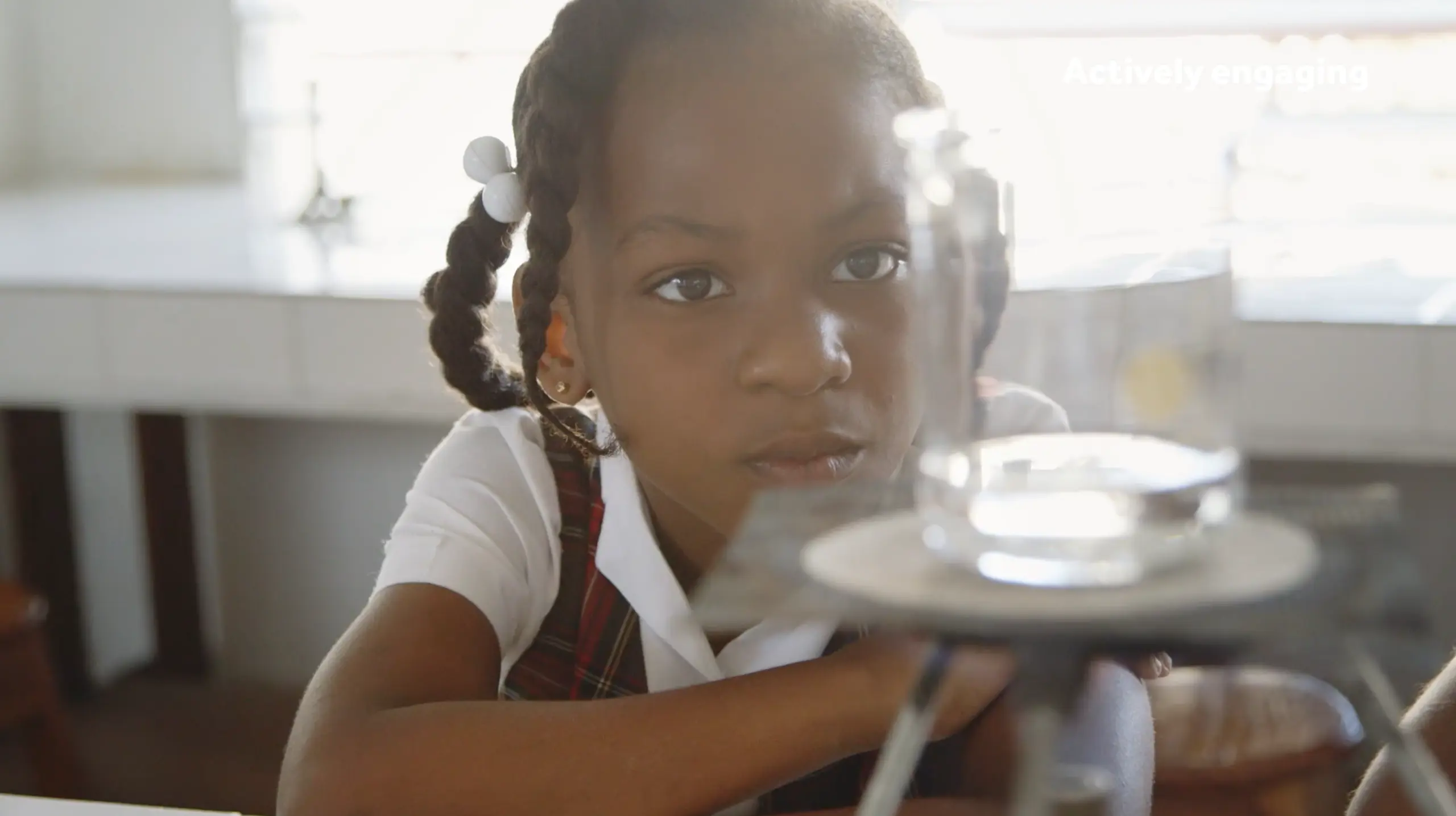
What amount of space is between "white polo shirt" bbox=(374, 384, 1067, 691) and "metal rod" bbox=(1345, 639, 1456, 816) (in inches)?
19.1

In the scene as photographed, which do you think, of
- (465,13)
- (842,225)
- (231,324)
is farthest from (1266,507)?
(465,13)

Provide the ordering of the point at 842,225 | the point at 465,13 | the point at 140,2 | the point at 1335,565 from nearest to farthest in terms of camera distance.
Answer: the point at 1335,565
the point at 842,225
the point at 465,13
the point at 140,2

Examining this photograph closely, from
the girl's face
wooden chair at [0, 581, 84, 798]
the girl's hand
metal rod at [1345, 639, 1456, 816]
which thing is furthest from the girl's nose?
wooden chair at [0, 581, 84, 798]

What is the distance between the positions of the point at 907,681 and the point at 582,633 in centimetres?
36

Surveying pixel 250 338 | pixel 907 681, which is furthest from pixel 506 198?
pixel 250 338

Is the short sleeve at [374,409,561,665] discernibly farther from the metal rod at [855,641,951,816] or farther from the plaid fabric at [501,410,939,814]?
the metal rod at [855,641,951,816]

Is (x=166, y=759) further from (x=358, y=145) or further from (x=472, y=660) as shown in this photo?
(x=472, y=660)

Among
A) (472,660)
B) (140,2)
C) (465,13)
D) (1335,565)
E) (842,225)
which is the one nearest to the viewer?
(1335,565)

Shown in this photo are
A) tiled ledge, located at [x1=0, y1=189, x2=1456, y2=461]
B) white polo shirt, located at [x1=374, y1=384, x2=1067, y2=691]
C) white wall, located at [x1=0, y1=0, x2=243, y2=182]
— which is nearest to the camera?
white polo shirt, located at [x1=374, y1=384, x2=1067, y2=691]

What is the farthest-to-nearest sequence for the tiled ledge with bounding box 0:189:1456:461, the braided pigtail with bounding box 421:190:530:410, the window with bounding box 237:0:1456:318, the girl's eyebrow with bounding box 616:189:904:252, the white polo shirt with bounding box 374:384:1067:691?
the window with bounding box 237:0:1456:318 < the tiled ledge with bounding box 0:189:1456:461 < the braided pigtail with bounding box 421:190:530:410 < the white polo shirt with bounding box 374:384:1067:691 < the girl's eyebrow with bounding box 616:189:904:252

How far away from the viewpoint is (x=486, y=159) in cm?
92

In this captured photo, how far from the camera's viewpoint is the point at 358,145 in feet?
7.42

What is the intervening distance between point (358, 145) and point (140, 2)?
1.60 feet

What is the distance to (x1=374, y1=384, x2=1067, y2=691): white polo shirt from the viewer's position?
2.80 ft
